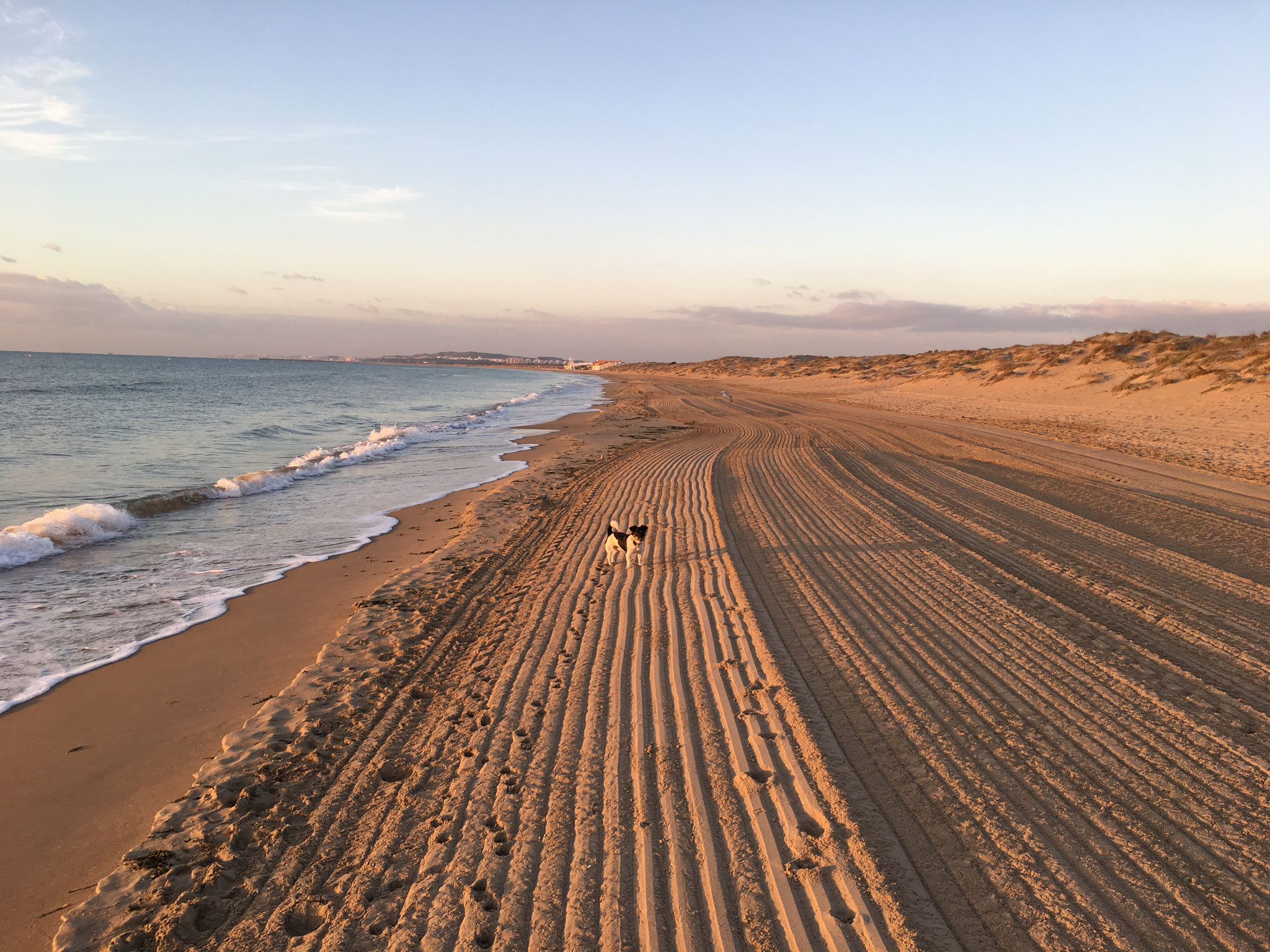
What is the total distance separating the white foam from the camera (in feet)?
29.7

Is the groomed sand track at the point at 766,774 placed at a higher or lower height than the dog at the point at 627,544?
lower

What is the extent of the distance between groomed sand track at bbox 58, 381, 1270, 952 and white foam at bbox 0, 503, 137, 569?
6441mm

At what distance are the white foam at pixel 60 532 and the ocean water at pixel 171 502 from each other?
27mm

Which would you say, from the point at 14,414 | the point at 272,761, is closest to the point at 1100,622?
the point at 272,761

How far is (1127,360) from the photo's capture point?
33.3 m

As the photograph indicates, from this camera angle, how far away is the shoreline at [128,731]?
3.71m

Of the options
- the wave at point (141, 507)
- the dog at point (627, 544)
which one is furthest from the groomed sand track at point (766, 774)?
the wave at point (141, 507)

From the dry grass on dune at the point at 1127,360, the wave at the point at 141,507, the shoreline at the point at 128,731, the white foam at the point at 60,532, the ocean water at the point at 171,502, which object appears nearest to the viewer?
the shoreline at the point at 128,731

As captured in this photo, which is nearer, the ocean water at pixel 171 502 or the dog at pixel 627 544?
the ocean water at pixel 171 502

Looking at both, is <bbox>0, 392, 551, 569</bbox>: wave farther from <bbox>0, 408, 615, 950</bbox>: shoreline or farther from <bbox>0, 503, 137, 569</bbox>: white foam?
<bbox>0, 408, 615, 950</bbox>: shoreline

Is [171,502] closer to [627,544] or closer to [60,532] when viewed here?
[60,532]

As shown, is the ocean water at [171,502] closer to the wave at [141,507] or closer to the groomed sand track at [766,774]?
the wave at [141,507]

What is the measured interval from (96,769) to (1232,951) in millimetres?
7232

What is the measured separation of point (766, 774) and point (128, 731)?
5.30 m
